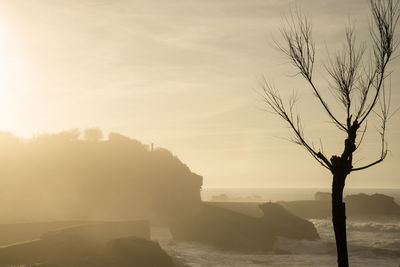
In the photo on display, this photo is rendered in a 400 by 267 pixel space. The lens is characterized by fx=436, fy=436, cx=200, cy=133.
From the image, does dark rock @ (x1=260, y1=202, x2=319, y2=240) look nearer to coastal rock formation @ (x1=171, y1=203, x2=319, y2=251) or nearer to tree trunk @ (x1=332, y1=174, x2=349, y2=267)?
coastal rock formation @ (x1=171, y1=203, x2=319, y2=251)

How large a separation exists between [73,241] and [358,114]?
1036 inches

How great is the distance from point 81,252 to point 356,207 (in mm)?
103636

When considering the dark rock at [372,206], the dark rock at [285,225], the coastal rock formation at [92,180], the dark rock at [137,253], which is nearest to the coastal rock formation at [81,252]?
the dark rock at [137,253]

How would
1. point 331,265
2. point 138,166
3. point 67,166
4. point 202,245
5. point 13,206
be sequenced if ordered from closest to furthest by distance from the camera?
point 331,265, point 202,245, point 13,206, point 67,166, point 138,166

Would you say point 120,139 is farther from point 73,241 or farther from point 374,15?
point 374,15

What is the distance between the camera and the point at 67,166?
8288 centimetres

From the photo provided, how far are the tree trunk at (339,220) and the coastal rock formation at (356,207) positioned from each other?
104957mm

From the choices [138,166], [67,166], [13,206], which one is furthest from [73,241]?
[138,166]

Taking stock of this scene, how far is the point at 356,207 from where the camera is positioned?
120 meters

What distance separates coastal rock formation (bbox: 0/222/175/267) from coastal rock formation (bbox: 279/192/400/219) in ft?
276

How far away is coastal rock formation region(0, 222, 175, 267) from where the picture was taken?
94.2ft

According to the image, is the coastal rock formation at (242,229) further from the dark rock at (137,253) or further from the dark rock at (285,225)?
the dark rock at (137,253)

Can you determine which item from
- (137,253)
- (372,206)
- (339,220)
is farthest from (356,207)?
(339,220)

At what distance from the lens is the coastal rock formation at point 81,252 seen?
28708mm
